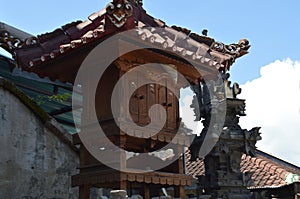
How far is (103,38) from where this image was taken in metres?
4.82

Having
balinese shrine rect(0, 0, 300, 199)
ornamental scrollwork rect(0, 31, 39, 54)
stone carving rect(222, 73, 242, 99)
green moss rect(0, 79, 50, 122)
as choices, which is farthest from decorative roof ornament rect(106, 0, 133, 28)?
stone carving rect(222, 73, 242, 99)

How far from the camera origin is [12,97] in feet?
21.7

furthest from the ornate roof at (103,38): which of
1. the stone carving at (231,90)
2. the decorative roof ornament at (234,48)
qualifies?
the stone carving at (231,90)

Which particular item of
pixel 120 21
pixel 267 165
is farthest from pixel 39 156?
pixel 267 165

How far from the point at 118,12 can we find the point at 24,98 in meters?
2.82

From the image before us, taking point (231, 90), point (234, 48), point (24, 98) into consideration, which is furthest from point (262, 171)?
point (24, 98)

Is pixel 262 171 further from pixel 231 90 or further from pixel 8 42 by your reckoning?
pixel 8 42

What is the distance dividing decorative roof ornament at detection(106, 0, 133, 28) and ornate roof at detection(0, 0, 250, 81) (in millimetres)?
34

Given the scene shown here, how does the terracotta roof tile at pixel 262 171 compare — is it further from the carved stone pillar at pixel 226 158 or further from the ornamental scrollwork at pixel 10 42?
the ornamental scrollwork at pixel 10 42

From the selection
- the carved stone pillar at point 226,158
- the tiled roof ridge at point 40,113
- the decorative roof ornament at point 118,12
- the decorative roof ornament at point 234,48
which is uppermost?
the decorative roof ornament at point 234,48

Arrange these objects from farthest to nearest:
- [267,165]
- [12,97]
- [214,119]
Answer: [267,165]
[214,119]
[12,97]

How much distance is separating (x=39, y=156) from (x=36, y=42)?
201cm

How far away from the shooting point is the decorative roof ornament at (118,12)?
14.8ft

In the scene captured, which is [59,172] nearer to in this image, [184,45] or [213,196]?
[213,196]
